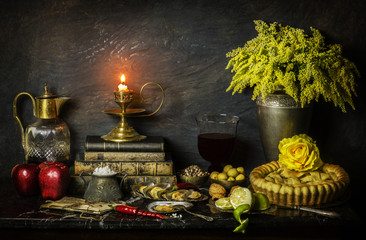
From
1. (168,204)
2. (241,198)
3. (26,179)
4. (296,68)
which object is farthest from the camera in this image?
(296,68)

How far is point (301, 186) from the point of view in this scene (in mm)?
1670

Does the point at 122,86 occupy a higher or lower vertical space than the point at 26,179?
higher

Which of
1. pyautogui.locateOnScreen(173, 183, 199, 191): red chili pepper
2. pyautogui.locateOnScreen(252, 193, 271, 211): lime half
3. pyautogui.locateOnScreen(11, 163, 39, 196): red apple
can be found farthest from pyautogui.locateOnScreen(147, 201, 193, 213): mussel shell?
pyautogui.locateOnScreen(11, 163, 39, 196): red apple

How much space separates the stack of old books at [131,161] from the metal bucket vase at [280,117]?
48 centimetres

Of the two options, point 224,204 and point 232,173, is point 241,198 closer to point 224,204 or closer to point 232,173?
point 224,204

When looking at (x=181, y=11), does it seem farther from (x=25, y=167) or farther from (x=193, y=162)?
(x=25, y=167)

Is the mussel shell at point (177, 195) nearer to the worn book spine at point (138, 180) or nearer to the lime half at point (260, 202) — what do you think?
the worn book spine at point (138, 180)

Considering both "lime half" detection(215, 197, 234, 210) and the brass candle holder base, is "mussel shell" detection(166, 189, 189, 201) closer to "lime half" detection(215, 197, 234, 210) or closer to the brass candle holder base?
"lime half" detection(215, 197, 234, 210)

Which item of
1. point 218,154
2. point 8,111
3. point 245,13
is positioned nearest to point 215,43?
point 245,13

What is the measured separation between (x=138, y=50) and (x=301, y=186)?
1055 mm

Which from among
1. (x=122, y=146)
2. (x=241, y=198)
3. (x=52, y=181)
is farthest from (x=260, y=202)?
(x=52, y=181)

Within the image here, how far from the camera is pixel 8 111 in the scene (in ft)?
7.22

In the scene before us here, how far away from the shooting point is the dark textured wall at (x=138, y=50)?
2.15m

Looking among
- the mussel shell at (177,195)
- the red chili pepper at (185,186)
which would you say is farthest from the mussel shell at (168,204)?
the red chili pepper at (185,186)
